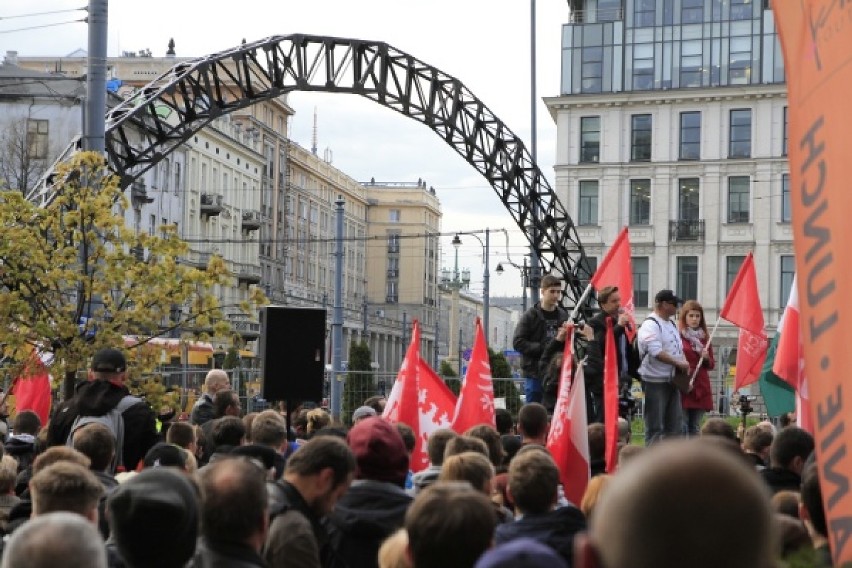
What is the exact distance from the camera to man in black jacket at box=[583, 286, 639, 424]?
549 inches

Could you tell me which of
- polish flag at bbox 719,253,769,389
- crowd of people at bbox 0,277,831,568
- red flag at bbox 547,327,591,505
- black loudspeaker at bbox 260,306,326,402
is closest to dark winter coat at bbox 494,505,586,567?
crowd of people at bbox 0,277,831,568

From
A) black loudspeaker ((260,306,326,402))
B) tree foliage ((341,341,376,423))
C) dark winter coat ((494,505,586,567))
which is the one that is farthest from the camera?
tree foliage ((341,341,376,423))

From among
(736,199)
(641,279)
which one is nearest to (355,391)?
(641,279)

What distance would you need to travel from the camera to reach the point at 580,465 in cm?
995

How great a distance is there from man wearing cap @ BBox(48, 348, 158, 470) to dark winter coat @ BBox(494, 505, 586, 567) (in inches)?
179

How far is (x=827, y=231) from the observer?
4.24m

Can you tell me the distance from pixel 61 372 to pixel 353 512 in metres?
11.1

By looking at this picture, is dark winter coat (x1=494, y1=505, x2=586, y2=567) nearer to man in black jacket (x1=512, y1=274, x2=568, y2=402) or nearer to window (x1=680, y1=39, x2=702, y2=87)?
man in black jacket (x1=512, y1=274, x2=568, y2=402)

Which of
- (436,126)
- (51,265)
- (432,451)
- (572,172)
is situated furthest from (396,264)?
(432,451)

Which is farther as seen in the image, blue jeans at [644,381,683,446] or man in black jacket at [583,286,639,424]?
man in black jacket at [583,286,639,424]

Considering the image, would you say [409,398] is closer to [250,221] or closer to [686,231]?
[686,231]

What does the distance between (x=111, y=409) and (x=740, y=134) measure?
63953mm

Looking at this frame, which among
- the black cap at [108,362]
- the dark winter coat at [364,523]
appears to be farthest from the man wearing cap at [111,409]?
the dark winter coat at [364,523]

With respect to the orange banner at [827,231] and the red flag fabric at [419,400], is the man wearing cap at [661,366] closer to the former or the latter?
the red flag fabric at [419,400]
